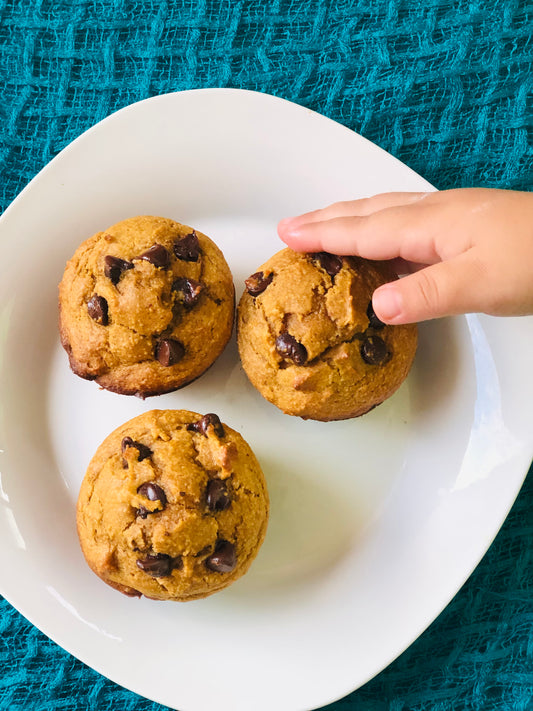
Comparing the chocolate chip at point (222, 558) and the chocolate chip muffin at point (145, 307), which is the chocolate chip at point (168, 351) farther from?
the chocolate chip at point (222, 558)

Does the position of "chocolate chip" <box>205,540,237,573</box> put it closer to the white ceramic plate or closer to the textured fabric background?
the white ceramic plate

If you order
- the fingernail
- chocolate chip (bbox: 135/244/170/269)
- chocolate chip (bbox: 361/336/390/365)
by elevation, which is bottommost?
chocolate chip (bbox: 361/336/390/365)

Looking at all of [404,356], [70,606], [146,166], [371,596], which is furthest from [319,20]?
[70,606]

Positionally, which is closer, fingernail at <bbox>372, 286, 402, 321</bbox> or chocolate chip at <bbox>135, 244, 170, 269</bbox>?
fingernail at <bbox>372, 286, 402, 321</bbox>

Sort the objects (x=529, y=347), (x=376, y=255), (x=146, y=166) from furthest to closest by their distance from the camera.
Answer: (x=146, y=166) → (x=529, y=347) → (x=376, y=255)

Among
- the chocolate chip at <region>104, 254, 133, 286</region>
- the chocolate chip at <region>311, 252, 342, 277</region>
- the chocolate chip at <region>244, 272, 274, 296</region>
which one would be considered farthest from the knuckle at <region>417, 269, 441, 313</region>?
the chocolate chip at <region>104, 254, 133, 286</region>

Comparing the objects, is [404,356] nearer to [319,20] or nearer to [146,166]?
[146,166]

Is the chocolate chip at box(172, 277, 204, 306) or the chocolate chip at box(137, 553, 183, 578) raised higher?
the chocolate chip at box(172, 277, 204, 306)
